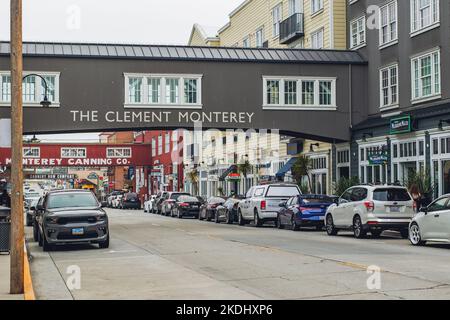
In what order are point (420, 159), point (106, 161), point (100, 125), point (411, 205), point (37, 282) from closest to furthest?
point (37, 282)
point (411, 205)
point (420, 159)
point (100, 125)
point (106, 161)

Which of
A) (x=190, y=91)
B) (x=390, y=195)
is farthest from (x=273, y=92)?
(x=390, y=195)

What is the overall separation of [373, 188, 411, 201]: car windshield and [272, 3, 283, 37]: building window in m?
28.1

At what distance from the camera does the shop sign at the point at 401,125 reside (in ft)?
107

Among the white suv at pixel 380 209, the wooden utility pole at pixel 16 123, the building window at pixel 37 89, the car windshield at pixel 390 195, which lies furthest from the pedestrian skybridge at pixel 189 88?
the wooden utility pole at pixel 16 123

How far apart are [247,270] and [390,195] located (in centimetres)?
1007

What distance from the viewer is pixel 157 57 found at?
37.6 metres

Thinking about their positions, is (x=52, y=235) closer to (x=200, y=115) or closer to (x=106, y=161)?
(x=200, y=115)

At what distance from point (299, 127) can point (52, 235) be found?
68.3ft

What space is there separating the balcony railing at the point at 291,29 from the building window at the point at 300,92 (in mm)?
7872

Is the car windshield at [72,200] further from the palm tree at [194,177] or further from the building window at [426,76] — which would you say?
the palm tree at [194,177]

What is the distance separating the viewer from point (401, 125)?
33469mm

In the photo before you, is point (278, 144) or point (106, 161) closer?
point (278, 144)
